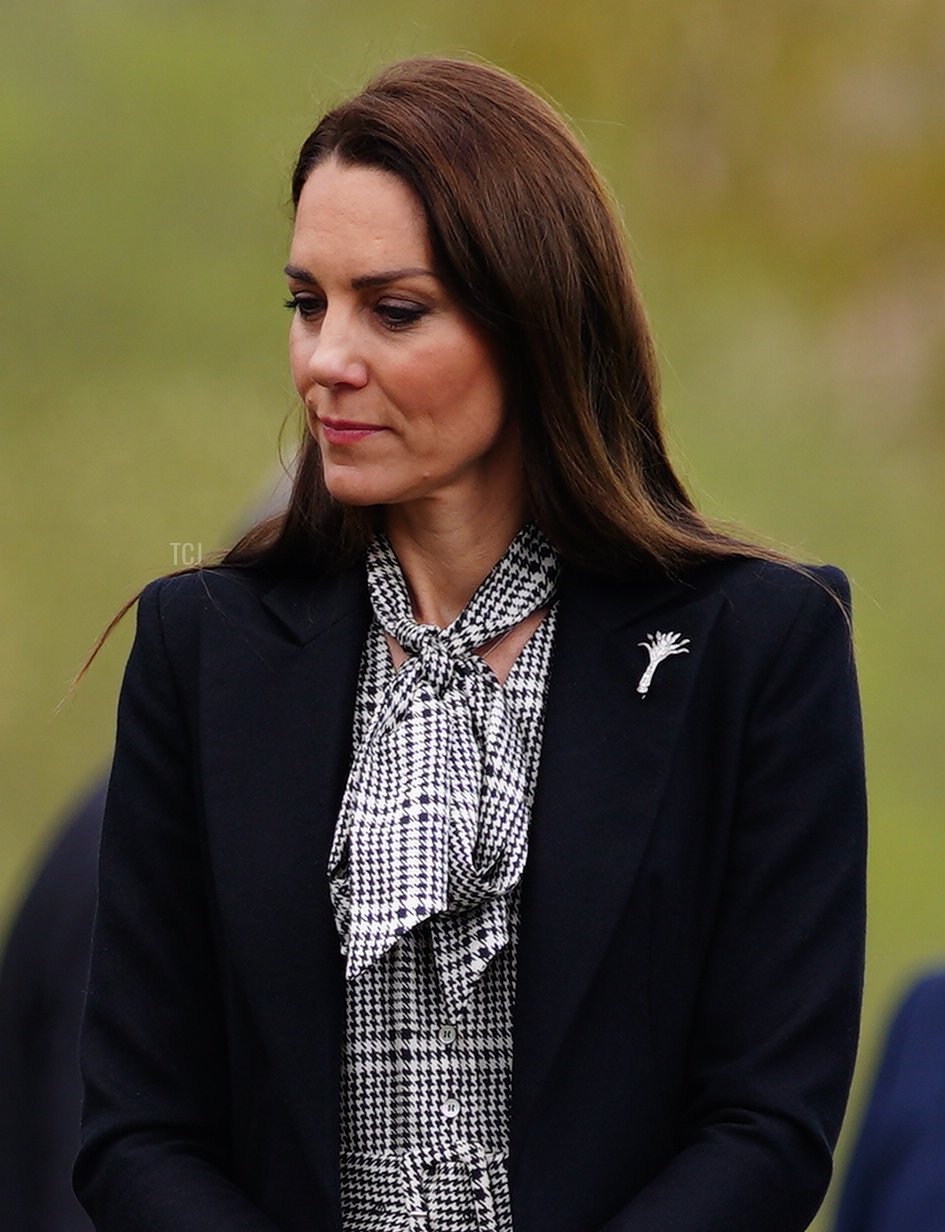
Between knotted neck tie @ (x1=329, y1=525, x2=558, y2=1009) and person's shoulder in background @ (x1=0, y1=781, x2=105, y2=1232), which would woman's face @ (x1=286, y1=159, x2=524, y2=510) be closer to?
knotted neck tie @ (x1=329, y1=525, x2=558, y2=1009)

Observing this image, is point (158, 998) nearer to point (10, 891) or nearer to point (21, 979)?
point (21, 979)

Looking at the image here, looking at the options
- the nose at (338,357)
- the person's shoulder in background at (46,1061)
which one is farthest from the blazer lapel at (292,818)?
the person's shoulder in background at (46,1061)

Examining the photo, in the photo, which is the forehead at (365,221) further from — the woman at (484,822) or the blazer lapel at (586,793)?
the blazer lapel at (586,793)

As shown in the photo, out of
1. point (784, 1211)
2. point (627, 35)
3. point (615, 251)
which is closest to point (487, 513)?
point (615, 251)

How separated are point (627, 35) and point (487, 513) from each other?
4.26 metres

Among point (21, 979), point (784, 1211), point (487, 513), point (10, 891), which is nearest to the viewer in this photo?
point (784, 1211)

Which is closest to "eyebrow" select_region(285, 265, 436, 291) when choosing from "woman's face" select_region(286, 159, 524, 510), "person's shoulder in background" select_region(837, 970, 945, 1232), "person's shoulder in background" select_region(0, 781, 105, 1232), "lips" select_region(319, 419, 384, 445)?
"woman's face" select_region(286, 159, 524, 510)

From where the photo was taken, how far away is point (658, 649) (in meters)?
2.30

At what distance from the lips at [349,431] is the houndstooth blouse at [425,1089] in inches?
15.9

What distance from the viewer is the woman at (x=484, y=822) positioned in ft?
7.17

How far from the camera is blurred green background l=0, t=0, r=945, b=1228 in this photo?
19.7 feet

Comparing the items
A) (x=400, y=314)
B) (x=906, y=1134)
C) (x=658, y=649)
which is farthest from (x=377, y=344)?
(x=906, y=1134)

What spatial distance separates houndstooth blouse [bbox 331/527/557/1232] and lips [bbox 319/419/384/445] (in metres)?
0.40

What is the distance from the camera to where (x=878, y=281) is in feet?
21.0
